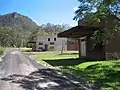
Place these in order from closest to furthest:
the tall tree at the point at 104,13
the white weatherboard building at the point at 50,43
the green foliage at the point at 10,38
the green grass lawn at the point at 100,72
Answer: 1. the green grass lawn at the point at 100,72
2. the tall tree at the point at 104,13
3. the white weatherboard building at the point at 50,43
4. the green foliage at the point at 10,38

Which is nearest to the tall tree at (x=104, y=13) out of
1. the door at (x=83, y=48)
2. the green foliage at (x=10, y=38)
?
the door at (x=83, y=48)

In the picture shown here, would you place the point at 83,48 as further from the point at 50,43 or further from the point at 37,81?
the point at 50,43

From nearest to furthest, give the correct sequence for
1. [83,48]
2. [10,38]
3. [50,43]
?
[83,48]
[50,43]
[10,38]

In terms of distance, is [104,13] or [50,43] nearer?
[104,13]

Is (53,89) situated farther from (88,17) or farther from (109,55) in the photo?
(109,55)

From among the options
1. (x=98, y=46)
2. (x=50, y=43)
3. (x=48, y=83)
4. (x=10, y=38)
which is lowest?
(x=48, y=83)

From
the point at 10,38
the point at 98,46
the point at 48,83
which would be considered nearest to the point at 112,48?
the point at 98,46

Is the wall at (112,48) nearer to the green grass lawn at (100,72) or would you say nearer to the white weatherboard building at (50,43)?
the green grass lawn at (100,72)

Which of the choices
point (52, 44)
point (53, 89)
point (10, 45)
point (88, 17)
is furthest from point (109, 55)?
point (10, 45)

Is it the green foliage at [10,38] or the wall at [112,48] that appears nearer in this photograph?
the wall at [112,48]

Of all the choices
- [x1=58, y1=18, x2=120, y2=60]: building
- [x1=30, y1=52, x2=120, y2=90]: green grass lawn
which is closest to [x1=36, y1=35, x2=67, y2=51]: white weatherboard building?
[x1=58, y1=18, x2=120, y2=60]: building

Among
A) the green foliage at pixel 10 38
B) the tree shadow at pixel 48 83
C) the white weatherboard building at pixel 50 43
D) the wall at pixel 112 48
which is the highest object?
the green foliage at pixel 10 38

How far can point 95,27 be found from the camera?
104 feet

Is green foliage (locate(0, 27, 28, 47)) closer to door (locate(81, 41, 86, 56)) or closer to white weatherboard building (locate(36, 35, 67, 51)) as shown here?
white weatherboard building (locate(36, 35, 67, 51))
